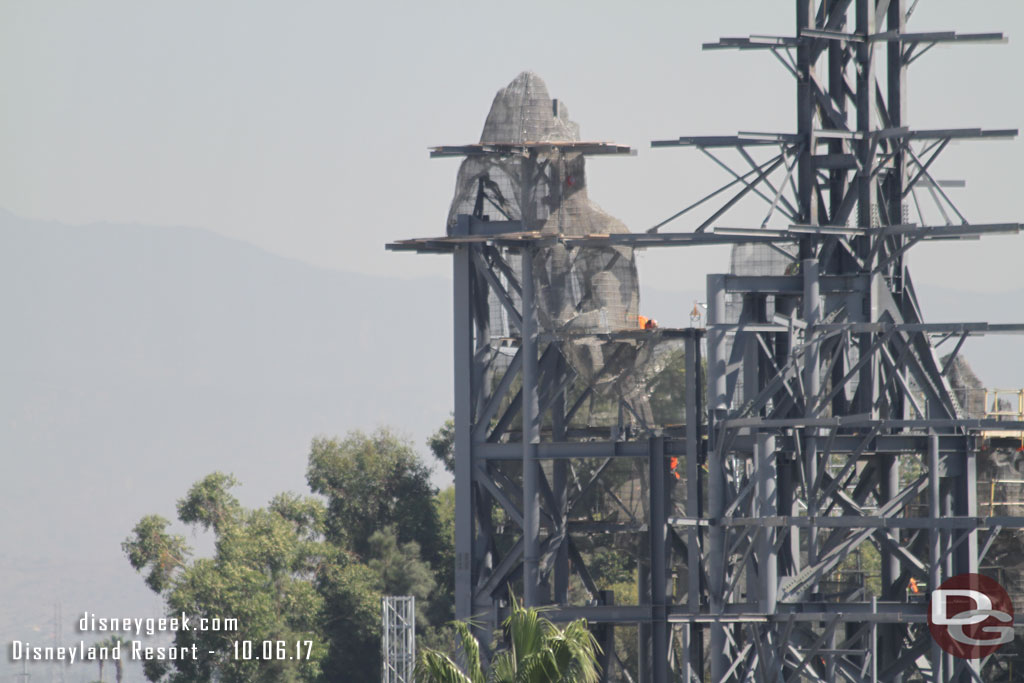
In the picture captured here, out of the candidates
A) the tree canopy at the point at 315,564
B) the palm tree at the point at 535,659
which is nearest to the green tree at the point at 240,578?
the tree canopy at the point at 315,564

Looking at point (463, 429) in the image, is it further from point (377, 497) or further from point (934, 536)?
point (377, 497)

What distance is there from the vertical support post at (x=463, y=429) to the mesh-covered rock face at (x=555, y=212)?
1.50m

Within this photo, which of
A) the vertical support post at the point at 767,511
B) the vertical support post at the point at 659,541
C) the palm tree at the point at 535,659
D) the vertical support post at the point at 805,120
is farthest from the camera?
the vertical support post at the point at 659,541

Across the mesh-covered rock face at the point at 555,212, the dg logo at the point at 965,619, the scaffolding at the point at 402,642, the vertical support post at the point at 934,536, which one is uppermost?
the mesh-covered rock face at the point at 555,212

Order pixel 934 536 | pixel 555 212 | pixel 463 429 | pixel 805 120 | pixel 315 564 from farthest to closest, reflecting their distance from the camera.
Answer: pixel 315 564 < pixel 555 212 < pixel 463 429 < pixel 805 120 < pixel 934 536

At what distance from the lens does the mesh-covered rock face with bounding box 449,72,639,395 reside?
148 feet

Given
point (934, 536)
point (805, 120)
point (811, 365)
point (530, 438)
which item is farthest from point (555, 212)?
point (934, 536)

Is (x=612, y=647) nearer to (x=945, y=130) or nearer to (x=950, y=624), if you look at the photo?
(x=950, y=624)

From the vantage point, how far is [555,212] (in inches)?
1806

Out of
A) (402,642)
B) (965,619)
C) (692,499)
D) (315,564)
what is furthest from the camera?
(315,564)

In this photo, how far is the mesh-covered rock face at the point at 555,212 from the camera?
148 ft

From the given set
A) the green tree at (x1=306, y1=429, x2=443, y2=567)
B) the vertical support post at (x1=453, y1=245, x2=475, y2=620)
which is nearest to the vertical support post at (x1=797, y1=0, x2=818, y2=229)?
the vertical support post at (x1=453, y1=245, x2=475, y2=620)

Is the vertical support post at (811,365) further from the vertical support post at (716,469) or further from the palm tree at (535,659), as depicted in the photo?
the palm tree at (535,659)

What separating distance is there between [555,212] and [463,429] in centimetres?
564
